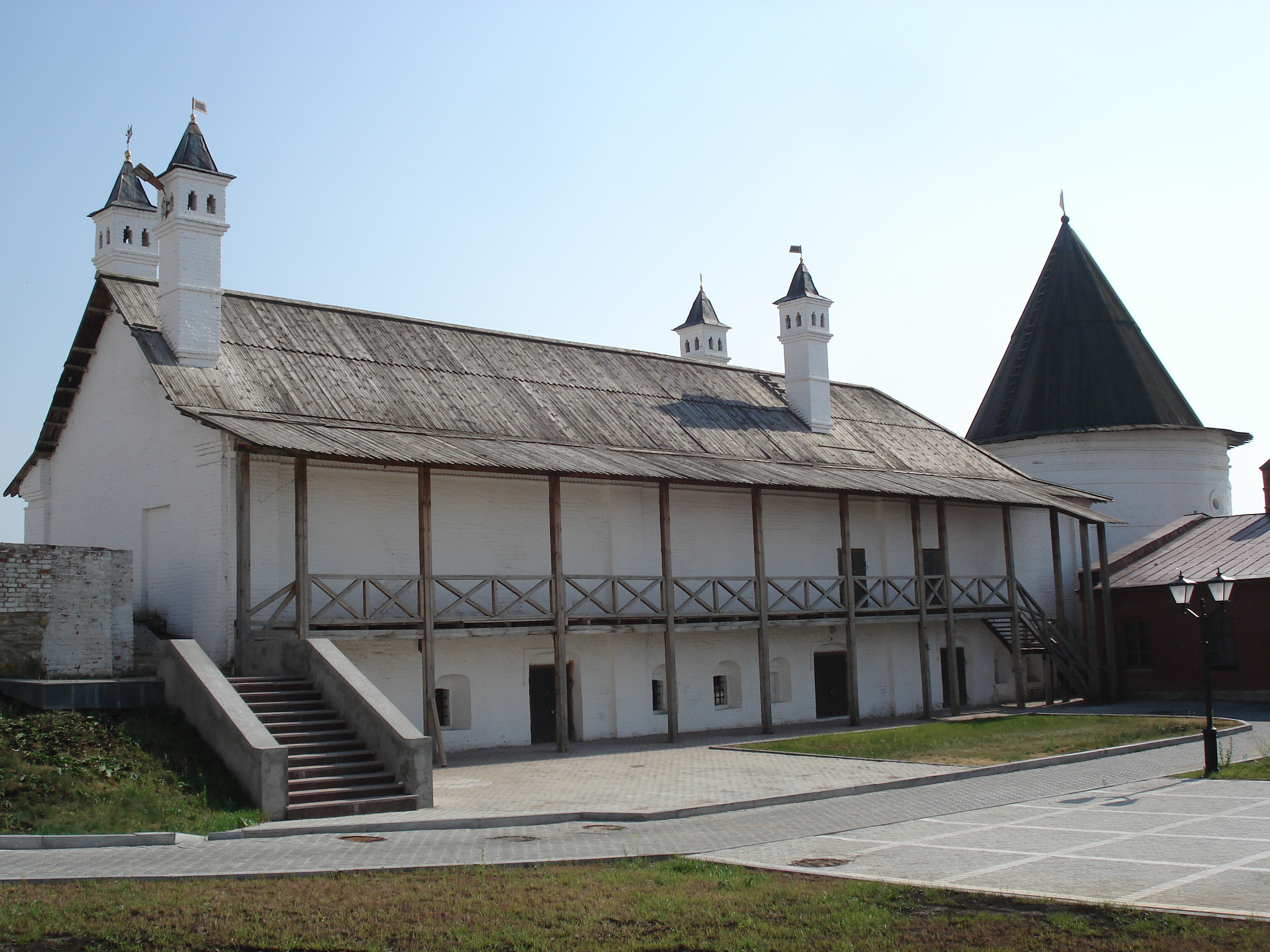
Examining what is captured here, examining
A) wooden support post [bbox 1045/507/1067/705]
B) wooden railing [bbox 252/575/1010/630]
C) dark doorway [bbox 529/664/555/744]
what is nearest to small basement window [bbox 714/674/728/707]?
wooden railing [bbox 252/575/1010/630]

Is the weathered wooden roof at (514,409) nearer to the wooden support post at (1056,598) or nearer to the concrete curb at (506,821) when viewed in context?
the wooden support post at (1056,598)

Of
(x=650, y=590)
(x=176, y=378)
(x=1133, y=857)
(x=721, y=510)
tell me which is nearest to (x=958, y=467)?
(x=721, y=510)

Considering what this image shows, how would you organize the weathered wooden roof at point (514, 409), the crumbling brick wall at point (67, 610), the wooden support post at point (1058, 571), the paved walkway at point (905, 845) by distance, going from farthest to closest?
the wooden support post at point (1058, 571), the weathered wooden roof at point (514, 409), the crumbling brick wall at point (67, 610), the paved walkway at point (905, 845)

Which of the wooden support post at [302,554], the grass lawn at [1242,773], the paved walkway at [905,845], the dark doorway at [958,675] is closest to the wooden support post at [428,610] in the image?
the wooden support post at [302,554]

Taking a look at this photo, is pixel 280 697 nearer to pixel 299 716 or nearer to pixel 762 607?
pixel 299 716

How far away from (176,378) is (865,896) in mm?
13758

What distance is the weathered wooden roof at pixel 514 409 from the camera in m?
18.6

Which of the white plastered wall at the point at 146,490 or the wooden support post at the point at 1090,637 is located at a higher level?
the white plastered wall at the point at 146,490

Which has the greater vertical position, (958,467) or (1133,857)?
(958,467)

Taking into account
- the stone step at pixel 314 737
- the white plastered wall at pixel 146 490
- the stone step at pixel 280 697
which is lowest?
→ the stone step at pixel 314 737

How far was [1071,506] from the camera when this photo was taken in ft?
90.1

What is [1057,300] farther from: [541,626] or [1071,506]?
[541,626]

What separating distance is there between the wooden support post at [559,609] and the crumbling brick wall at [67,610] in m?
6.24

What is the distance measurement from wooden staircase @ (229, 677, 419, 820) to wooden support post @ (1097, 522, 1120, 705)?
744 inches
